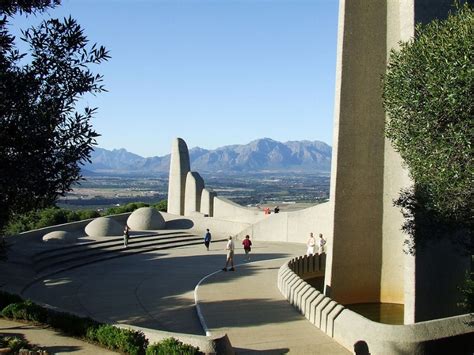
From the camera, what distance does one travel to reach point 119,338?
1088 centimetres

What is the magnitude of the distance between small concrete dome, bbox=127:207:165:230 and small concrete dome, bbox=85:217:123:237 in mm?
3100

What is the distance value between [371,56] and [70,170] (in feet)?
31.5

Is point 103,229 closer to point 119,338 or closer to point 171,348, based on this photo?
point 119,338

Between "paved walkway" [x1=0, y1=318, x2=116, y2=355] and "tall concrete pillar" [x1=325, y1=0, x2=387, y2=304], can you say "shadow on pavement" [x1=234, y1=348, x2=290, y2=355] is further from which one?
"tall concrete pillar" [x1=325, y1=0, x2=387, y2=304]

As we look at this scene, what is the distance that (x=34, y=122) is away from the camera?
11.0 m

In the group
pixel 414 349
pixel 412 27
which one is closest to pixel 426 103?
pixel 412 27

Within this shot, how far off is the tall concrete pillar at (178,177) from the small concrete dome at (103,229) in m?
8.53

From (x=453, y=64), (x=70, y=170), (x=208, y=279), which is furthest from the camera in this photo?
(x=208, y=279)

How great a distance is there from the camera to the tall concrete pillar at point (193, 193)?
37625mm

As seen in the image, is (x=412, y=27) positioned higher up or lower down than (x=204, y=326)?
higher up

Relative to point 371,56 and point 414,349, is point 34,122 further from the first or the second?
point 371,56

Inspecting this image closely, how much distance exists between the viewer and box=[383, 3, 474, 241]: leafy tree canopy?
9.73m

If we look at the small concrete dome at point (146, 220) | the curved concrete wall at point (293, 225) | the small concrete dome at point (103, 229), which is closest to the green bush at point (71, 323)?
the curved concrete wall at point (293, 225)

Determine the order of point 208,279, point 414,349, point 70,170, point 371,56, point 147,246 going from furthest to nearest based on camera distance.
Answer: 1. point 147,246
2. point 208,279
3. point 371,56
4. point 70,170
5. point 414,349
